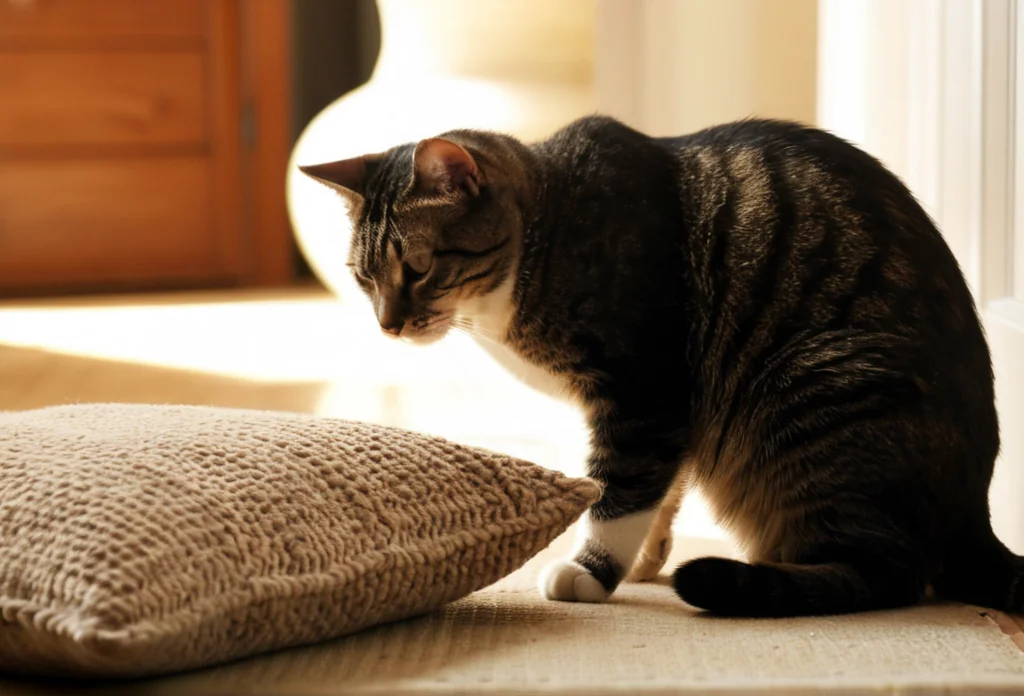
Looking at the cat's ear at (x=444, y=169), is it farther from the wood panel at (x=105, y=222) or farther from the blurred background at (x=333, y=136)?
the wood panel at (x=105, y=222)

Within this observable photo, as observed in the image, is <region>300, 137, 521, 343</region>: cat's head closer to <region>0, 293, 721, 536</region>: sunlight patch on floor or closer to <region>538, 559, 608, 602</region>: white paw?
<region>538, 559, 608, 602</region>: white paw

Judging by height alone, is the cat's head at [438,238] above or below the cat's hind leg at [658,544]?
above

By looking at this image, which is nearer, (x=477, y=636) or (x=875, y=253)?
(x=477, y=636)

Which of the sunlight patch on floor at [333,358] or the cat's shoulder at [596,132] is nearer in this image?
the cat's shoulder at [596,132]

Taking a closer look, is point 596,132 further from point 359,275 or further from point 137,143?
point 137,143

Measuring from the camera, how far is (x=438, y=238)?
142 cm

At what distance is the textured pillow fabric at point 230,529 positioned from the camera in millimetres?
949

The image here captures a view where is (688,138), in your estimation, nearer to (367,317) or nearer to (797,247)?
(797,247)

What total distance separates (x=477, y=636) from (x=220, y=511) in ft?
0.85

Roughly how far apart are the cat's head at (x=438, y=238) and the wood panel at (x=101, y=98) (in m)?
3.00

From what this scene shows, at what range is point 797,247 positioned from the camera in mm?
1334

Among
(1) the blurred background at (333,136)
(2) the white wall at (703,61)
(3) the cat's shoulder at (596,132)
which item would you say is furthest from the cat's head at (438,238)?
(2) the white wall at (703,61)

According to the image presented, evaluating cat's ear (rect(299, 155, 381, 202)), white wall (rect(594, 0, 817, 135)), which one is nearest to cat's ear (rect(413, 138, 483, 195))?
cat's ear (rect(299, 155, 381, 202))

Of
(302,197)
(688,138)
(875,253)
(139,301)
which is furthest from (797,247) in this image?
(139,301)
